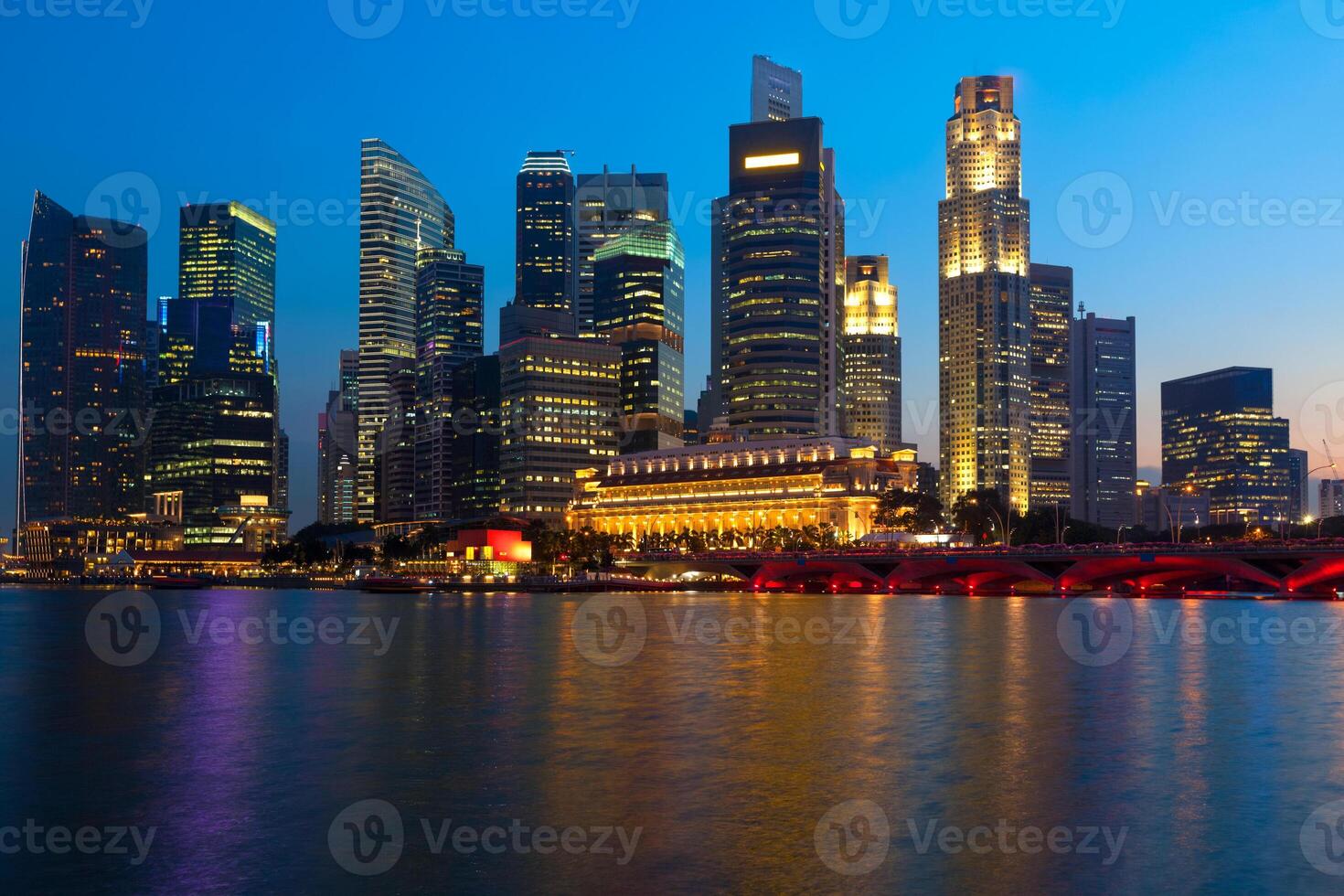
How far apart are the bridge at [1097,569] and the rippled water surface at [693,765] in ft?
212

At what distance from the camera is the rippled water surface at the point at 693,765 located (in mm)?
27266

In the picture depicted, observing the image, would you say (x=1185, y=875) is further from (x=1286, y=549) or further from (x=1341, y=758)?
(x=1286, y=549)

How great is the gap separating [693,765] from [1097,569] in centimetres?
13266

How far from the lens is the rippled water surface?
1073 inches

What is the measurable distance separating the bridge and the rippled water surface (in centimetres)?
6471

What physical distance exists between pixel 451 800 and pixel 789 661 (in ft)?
130

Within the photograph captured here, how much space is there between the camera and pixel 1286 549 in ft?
454

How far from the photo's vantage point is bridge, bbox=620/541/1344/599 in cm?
14288

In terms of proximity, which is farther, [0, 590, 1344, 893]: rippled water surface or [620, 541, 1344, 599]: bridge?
[620, 541, 1344, 599]: bridge

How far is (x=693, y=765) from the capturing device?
38906 mm

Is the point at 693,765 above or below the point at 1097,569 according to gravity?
below

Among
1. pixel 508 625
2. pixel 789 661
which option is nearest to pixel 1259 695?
pixel 789 661

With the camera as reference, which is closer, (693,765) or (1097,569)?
(693,765)

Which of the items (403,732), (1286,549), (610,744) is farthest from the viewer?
(1286,549)
